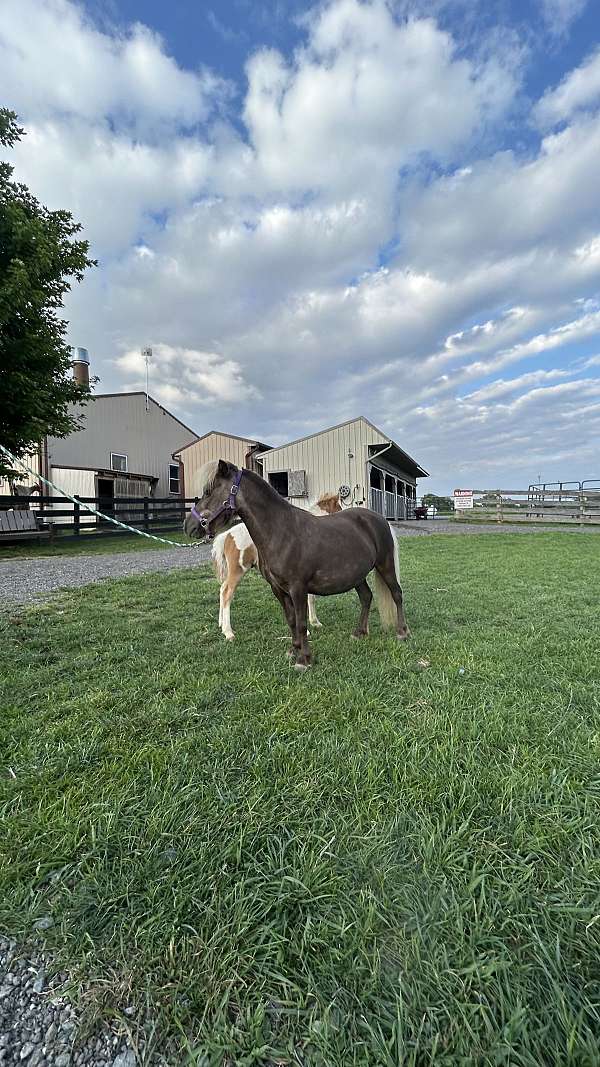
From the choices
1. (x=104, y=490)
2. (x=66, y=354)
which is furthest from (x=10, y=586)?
(x=104, y=490)

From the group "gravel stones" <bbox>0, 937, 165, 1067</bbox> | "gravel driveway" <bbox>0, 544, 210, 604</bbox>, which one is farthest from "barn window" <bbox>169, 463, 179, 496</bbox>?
"gravel stones" <bbox>0, 937, 165, 1067</bbox>

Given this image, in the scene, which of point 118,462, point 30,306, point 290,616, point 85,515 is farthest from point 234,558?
point 118,462

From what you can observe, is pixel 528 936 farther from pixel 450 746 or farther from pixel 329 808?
pixel 450 746

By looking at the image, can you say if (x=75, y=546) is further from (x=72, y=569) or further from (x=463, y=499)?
(x=463, y=499)

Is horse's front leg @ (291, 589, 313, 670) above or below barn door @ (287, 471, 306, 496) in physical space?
below

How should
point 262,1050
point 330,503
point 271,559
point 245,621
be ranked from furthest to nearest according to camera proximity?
1. point 330,503
2. point 245,621
3. point 271,559
4. point 262,1050

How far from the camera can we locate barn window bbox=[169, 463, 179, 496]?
2562cm

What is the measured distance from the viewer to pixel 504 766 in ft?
5.86

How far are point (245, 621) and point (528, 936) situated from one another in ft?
11.0

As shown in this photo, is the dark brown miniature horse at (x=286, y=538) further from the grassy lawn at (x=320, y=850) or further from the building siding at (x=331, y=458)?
the building siding at (x=331, y=458)

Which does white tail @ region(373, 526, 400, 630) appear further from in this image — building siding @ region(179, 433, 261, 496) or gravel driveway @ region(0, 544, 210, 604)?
building siding @ region(179, 433, 261, 496)

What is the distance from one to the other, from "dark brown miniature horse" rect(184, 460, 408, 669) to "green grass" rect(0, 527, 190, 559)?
29.1ft

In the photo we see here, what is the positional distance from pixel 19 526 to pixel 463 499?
72.1 ft

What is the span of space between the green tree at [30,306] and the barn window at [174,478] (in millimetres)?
13947
